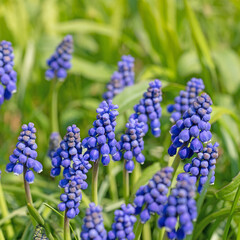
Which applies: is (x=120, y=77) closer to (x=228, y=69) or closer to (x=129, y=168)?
(x=129, y=168)

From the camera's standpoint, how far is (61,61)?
14.8ft

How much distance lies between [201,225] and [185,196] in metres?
1.45

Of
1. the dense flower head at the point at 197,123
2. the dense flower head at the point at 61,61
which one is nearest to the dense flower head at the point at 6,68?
the dense flower head at the point at 61,61

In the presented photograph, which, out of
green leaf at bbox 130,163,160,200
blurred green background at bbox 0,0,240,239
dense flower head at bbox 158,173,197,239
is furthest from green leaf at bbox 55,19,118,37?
dense flower head at bbox 158,173,197,239

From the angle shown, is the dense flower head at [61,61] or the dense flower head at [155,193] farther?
the dense flower head at [61,61]

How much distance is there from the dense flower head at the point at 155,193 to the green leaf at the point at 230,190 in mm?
991

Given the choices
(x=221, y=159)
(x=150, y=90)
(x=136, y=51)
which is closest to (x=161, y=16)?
(x=136, y=51)

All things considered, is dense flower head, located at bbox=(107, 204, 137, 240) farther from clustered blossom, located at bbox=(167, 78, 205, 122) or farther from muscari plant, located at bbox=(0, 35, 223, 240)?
clustered blossom, located at bbox=(167, 78, 205, 122)

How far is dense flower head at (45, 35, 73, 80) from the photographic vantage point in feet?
14.6

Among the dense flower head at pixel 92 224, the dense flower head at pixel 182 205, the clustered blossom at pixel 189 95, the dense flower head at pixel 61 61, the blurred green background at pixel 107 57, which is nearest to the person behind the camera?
the dense flower head at pixel 182 205

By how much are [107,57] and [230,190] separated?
429cm

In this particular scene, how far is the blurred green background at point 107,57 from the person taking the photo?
222 inches

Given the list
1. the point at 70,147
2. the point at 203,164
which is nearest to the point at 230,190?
the point at 203,164

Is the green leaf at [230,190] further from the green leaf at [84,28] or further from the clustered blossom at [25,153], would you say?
the green leaf at [84,28]
